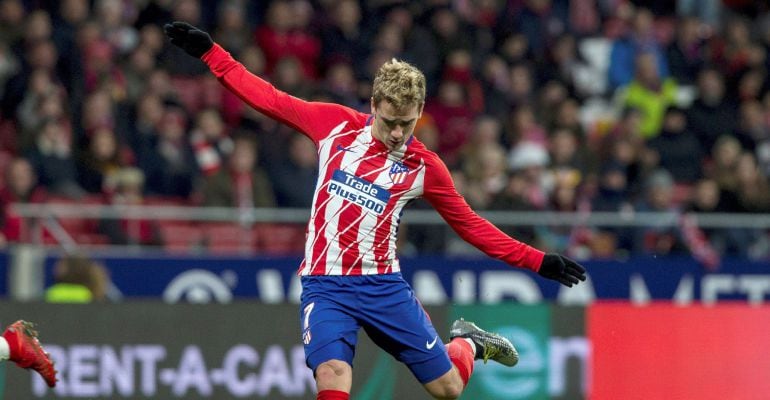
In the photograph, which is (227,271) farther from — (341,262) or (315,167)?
(341,262)

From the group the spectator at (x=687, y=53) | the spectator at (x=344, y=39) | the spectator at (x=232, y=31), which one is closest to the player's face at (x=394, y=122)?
the spectator at (x=232, y=31)

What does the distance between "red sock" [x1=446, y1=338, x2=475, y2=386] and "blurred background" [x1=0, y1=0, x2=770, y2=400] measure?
2.22 m

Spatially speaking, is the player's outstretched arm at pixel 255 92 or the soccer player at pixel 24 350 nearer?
the player's outstretched arm at pixel 255 92

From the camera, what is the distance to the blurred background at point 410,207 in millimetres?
10328

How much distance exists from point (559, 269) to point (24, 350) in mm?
2951

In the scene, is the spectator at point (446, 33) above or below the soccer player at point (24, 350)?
above

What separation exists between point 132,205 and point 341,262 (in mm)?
6298

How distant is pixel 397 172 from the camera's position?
7387 millimetres

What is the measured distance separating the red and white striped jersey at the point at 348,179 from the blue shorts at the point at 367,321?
74 millimetres

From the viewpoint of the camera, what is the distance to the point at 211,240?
44.7 feet

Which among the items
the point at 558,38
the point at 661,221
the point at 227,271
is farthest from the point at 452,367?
the point at 558,38

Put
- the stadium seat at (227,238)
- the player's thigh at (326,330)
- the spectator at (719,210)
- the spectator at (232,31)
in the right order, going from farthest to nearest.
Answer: the spectator at (232,31) → the spectator at (719,210) → the stadium seat at (227,238) → the player's thigh at (326,330)

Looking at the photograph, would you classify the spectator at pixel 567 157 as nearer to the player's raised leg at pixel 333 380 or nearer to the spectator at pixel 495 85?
the spectator at pixel 495 85

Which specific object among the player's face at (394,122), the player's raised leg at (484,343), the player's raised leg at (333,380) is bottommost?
the player's raised leg at (333,380)
